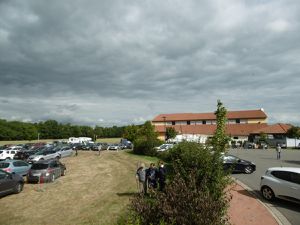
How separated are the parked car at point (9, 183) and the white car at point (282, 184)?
13.6m

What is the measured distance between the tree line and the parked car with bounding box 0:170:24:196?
91847 mm

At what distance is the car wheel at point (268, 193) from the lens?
14.8 meters

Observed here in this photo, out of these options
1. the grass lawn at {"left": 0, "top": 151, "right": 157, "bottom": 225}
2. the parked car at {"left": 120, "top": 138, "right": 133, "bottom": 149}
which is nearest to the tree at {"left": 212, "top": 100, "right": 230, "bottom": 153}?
the grass lawn at {"left": 0, "top": 151, "right": 157, "bottom": 225}

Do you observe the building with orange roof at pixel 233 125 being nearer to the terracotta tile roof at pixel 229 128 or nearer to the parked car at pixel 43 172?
the terracotta tile roof at pixel 229 128

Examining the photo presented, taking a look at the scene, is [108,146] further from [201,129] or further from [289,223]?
[289,223]

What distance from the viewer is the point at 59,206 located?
48.7 ft

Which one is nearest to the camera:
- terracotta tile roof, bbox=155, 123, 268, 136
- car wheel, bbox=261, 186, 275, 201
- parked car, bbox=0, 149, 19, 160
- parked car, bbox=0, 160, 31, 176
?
car wheel, bbox=261, 186, 275, 201

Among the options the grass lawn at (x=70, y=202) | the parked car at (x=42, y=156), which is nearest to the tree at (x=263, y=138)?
the parked car at (x=42, y=156)

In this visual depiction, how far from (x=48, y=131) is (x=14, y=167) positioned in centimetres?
12188

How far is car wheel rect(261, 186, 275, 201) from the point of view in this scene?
48.6ft

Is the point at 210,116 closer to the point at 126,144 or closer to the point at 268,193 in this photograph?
the point at 126,144

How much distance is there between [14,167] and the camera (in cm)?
2295

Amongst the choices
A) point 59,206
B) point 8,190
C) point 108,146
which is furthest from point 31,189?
point 108,146

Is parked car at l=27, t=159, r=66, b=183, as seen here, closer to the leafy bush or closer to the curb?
the curb
